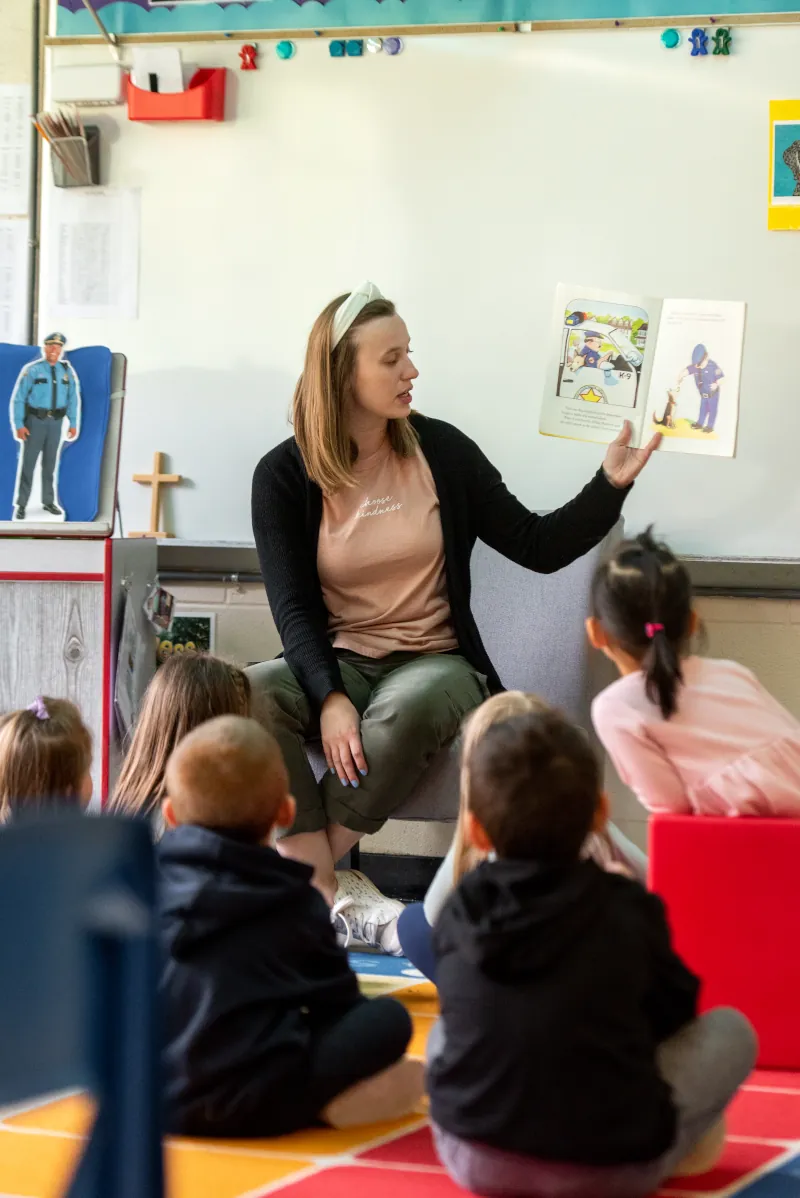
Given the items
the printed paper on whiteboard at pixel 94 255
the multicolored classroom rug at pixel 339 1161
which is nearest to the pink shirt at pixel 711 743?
the multicolored classroom rug at pixel 339 1161

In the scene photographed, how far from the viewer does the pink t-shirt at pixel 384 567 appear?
2.18m

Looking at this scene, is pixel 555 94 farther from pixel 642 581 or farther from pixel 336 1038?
pixel 336 1038

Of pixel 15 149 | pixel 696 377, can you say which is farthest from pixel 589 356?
pixel 15 149

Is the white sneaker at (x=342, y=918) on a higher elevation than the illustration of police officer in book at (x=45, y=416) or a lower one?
lower

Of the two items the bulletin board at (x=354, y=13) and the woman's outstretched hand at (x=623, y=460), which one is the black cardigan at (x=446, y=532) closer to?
the woman's outstretched hand at (x=623, y=460)

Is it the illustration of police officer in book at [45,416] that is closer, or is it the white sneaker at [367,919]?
the white sneaker at [367,919]

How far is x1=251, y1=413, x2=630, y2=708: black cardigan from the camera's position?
2117 mm

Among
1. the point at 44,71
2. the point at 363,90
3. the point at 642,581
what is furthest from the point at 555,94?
the point at 642,581

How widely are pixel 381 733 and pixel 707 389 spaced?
29.7 inches

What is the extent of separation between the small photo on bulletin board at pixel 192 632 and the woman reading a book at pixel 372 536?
0.48 m

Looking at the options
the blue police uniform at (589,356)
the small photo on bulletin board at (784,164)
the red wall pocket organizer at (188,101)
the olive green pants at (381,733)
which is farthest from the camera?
the red wall pocket organizer at (188,101)

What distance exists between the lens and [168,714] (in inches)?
69.6

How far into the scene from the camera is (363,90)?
260 centimetres

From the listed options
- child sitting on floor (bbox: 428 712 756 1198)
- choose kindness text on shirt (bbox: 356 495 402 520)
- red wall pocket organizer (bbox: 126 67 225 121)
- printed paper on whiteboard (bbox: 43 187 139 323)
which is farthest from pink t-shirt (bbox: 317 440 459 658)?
child sitting on floor (bbox: 428 712 756 1198)
